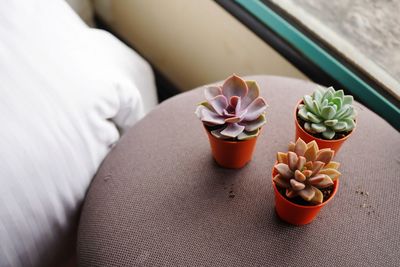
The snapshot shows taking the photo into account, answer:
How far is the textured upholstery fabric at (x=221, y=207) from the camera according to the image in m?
0.62

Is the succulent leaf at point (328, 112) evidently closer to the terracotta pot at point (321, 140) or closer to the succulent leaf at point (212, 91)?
the terracotta pot at point (321, 140)

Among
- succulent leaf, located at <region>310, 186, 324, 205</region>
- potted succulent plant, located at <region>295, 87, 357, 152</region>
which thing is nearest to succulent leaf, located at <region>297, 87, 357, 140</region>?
potted succulent plant, located at <region>295, 87, 357, 152</region>

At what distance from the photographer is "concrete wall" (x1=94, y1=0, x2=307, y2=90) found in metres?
1.09

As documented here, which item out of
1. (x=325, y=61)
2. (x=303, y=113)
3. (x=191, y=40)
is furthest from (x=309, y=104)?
(x=191, y=40)

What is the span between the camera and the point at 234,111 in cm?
63

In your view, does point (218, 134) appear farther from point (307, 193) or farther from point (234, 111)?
point (307, 193)

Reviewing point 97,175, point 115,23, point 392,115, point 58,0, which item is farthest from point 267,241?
point 115,23

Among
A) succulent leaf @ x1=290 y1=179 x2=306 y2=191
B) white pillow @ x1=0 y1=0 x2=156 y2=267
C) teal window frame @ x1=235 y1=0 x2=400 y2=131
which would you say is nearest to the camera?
succulent leaf @ x1=290 y1=179 x2=306 y2=191

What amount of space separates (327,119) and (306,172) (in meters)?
0.12

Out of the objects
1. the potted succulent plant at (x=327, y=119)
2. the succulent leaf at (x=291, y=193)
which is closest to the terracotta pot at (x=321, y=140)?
the potted succulent plant at (x=327, y=119)

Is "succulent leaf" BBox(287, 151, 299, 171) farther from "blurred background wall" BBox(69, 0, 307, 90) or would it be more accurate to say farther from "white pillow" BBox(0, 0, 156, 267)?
"blurred background wall" BBox(69, 0, 307, 90)

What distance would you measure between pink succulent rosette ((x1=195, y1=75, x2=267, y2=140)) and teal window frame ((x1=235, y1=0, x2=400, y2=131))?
0.37 m

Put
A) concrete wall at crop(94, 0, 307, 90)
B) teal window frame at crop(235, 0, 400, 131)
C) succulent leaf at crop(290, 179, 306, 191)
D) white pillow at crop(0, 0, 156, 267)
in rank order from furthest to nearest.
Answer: concrete wall at crop(94, 0, 307, 90) < teal window frame at crop(235, 0, 400, 131) < white pillow at crop(0, 0, 156, 267) < succulent leaf at crop(290, 179, 306, 191)

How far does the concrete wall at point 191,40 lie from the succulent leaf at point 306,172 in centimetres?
48
